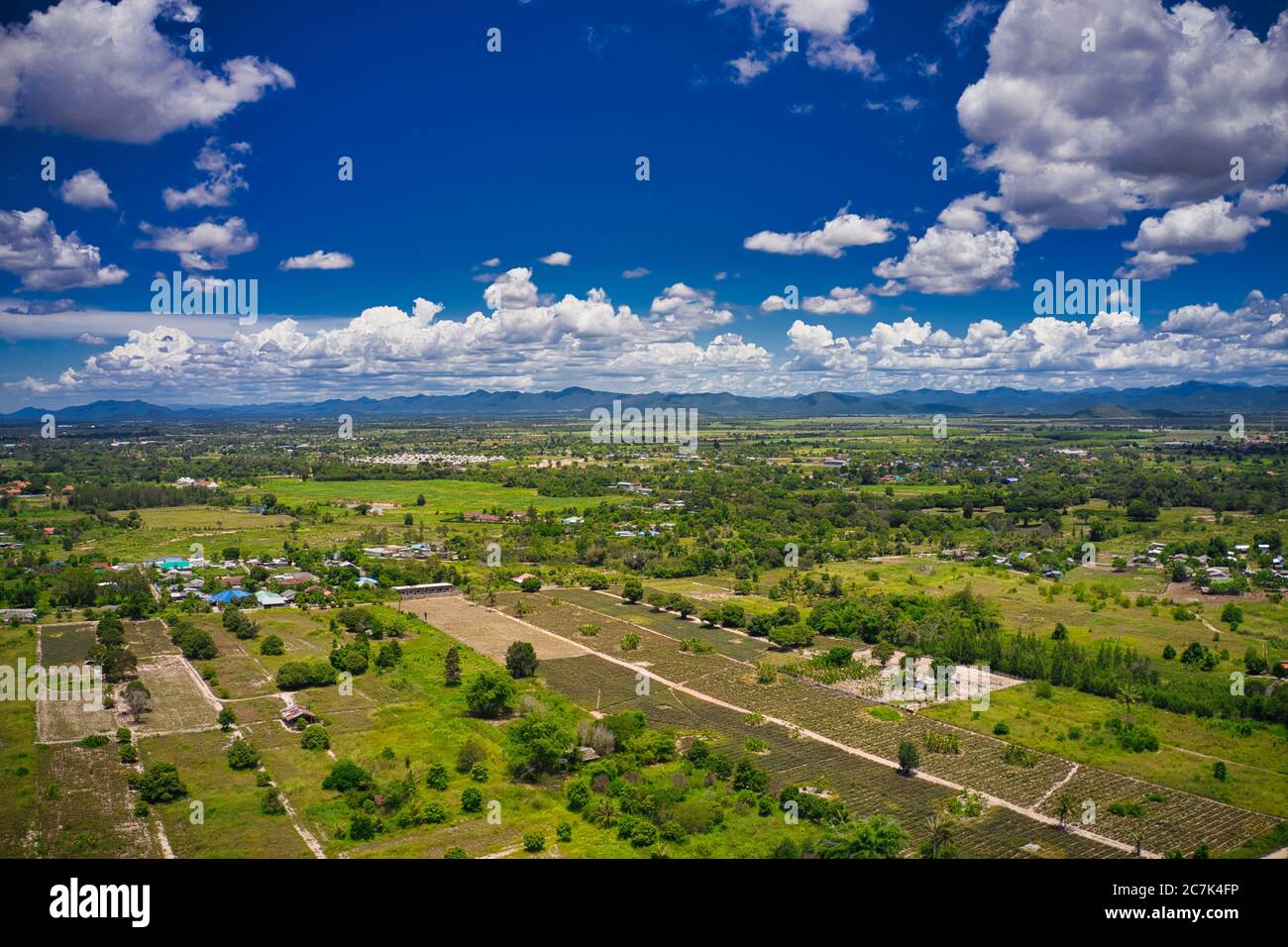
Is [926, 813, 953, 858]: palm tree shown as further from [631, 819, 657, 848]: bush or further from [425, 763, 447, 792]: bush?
[425, 763, 447, 792]: bush

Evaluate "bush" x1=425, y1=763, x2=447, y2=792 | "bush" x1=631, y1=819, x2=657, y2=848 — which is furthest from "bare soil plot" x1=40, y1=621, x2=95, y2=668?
"bush" x1=631, y1=819, x2=657, y2=848

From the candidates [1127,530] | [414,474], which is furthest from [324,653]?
[414,474]

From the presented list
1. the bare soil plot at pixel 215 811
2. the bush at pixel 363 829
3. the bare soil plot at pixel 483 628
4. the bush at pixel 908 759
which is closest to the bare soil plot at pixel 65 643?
the bare soil plot at pixel 215 811

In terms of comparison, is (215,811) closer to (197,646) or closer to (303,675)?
(303,675)

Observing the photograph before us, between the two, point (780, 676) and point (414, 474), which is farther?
point (414, 474)

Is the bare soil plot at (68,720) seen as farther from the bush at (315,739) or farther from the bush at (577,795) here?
the bush at (577,795)

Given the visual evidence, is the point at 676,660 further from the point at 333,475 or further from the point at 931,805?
the point at 333,475

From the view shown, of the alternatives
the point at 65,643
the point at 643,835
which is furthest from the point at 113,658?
the point at 643,835
